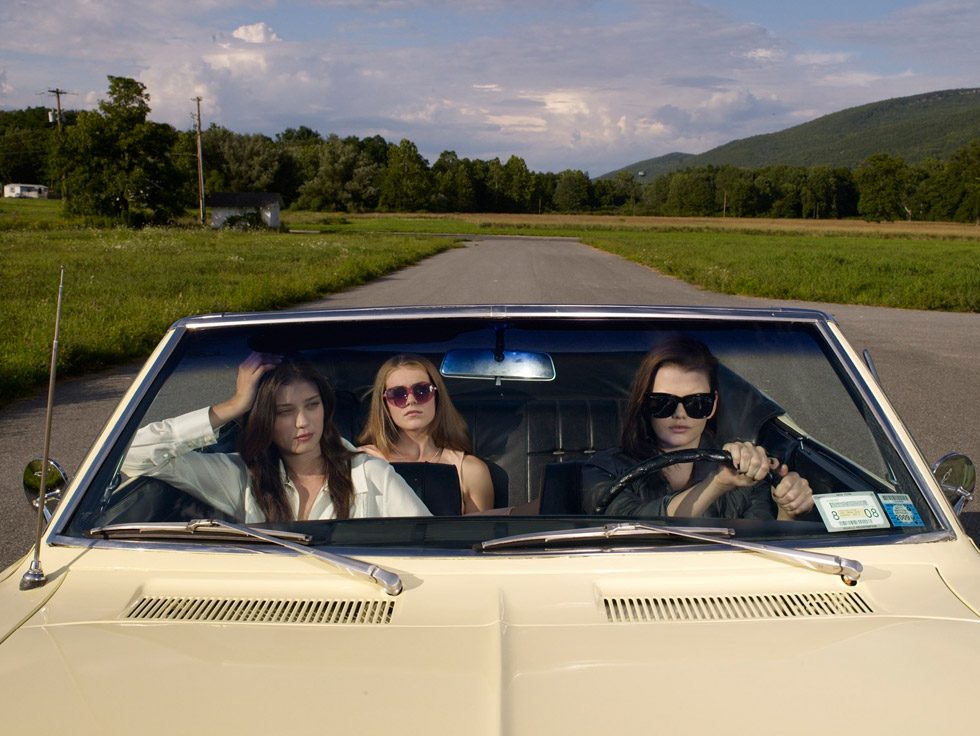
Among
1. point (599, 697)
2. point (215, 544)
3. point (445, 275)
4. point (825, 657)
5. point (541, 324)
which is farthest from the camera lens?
point (445, 275)

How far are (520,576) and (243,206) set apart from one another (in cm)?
8147

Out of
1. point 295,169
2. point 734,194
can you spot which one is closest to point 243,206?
point 295,169

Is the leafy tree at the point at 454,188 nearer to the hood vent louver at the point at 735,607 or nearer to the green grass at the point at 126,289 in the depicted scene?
the green grass at the point at 126,289

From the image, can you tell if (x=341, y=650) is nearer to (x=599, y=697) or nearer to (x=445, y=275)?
(x=599, y=697)

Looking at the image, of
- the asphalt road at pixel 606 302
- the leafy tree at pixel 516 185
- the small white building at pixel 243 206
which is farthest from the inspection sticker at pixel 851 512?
the leafy tree at pixel 516 185

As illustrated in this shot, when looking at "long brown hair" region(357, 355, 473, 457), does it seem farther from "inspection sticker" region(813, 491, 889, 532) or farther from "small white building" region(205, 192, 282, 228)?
"small white building" region(205, 192, 282, 228)

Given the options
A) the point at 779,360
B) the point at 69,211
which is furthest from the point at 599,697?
the point at 69,211

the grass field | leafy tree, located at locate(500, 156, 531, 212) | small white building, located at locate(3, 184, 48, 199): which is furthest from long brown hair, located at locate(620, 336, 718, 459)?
leafy tree, located at locate(500, 156, 531, 212)

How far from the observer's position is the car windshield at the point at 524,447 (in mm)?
2291

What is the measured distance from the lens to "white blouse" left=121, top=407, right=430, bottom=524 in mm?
2535

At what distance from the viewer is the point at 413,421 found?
2777 millimetres

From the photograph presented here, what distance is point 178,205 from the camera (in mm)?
74000

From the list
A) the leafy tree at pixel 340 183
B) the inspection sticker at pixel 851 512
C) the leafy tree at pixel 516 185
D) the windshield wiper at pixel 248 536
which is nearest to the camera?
the windshield wiper at pixel 248 536

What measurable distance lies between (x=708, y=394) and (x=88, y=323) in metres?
11.9
